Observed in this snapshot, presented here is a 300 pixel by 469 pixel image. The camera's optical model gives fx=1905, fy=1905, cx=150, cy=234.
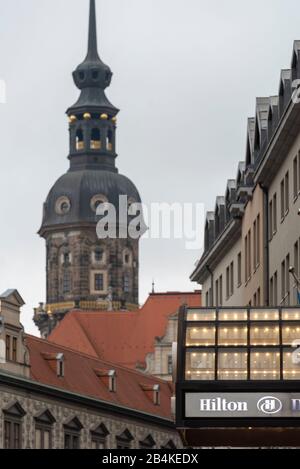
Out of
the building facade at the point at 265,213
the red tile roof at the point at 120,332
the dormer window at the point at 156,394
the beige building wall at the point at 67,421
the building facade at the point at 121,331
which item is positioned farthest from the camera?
the red tile roof at the point at 120,332

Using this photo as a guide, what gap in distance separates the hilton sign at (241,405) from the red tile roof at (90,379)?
64.8 m

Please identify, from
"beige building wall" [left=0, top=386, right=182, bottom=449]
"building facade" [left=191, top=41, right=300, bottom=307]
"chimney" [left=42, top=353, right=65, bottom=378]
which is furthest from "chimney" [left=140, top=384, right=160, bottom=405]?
"building facade" [left=191, top=41, right=300, bottom=307]

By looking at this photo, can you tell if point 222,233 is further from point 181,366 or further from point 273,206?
point 181,366

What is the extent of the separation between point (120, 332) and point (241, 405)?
149270 millimetres

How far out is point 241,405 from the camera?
4481 cm

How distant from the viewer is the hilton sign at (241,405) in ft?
146

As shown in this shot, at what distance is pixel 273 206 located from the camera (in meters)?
73.2

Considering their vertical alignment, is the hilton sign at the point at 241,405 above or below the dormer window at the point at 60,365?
below

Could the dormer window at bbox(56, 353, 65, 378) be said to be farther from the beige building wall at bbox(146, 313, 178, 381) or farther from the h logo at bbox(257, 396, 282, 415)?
the h logo at bbox(257, 396, 282, 415)

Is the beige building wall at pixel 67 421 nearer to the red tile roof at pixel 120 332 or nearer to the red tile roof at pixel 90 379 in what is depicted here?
the red tile roof at pixel 90 379

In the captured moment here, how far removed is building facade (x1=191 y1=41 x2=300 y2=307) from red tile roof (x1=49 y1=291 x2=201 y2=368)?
93642 millimetres

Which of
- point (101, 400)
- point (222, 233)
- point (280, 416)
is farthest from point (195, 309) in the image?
point (101, 400)

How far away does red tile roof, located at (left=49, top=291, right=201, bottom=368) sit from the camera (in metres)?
190

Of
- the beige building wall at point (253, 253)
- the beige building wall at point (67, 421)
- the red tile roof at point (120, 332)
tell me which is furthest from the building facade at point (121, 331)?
the beige building wall at point (253, 253)
